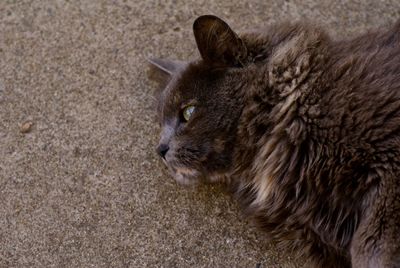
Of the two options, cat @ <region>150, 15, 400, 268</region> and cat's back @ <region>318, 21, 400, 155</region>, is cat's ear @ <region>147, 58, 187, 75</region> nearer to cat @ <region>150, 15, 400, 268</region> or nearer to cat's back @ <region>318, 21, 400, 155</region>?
cat @ <region>150, 15, 400, 268</region>

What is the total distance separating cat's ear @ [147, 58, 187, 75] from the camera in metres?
2.52

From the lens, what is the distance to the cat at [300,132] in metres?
1.89

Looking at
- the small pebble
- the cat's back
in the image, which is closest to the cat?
the cat's back

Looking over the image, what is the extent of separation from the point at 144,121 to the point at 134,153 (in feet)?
0.54

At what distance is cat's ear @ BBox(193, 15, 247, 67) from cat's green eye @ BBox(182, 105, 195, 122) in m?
0.19

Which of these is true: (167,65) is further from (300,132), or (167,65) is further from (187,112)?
(300,132)

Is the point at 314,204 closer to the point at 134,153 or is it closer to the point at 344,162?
the point at 344,162

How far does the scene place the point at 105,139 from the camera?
2.57 metres

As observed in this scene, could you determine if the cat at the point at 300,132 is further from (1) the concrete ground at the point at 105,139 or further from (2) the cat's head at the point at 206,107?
(1) the concrete ground at the point at 105,139

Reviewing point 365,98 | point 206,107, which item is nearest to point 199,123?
point 206,107

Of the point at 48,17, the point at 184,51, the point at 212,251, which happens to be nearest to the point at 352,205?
the point at 212,251

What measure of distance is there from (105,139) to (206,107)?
61cm

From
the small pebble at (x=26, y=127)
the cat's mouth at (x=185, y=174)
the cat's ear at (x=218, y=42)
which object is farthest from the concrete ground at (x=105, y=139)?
the cat's ear at (x=218, y=42)

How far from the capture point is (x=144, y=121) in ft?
8.59
